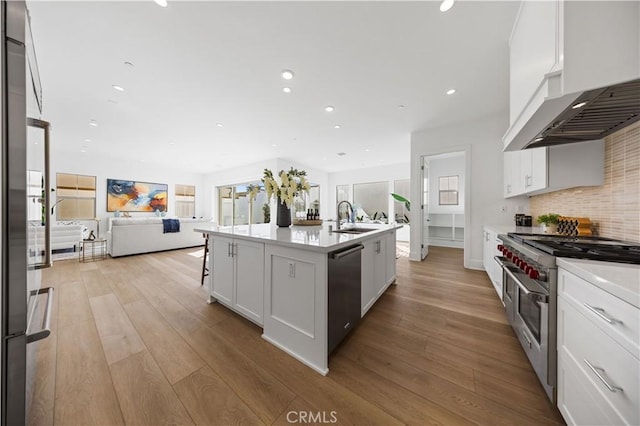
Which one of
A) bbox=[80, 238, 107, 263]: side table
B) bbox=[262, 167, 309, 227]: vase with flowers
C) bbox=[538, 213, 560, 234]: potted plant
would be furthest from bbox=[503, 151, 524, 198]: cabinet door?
bbox=[80, 238, 107, 263]: side table

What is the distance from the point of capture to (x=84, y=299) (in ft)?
8.38

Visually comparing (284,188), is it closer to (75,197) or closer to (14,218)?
(14,218)

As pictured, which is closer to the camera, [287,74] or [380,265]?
[380,265]

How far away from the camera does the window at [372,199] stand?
7.53m

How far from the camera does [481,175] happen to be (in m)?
3.72

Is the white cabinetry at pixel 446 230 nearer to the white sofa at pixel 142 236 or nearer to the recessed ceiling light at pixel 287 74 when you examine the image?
the recessed ceiling light at pixel 287 74

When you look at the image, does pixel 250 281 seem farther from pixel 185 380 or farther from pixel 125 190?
pixel 125 190

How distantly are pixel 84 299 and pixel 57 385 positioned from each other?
5.71 ft

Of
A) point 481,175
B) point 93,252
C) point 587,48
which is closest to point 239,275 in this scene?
Answer: point 587,48

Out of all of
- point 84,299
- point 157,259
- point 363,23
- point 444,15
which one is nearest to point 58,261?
point 157,259

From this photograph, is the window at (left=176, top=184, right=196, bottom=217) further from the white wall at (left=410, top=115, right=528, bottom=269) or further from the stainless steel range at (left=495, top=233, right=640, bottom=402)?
the stainless steel range at (left=495, top=233, right=640, bottom=402)

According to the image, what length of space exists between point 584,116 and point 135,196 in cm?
968

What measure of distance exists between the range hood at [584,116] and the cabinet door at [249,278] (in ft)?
6.94

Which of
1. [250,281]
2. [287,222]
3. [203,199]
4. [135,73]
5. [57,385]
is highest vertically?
[135,73]
